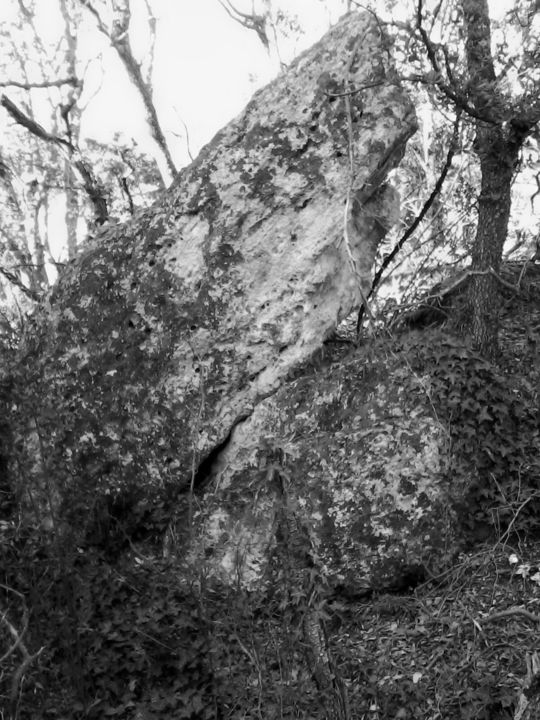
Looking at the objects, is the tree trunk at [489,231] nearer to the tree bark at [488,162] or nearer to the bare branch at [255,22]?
the tree bark at [488,162]

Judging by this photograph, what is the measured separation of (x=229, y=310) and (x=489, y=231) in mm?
1997

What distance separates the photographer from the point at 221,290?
5348 mm

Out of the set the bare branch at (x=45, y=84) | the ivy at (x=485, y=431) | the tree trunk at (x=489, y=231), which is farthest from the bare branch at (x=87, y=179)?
the ivy at (x=485, y=431)

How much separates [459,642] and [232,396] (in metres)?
2.27

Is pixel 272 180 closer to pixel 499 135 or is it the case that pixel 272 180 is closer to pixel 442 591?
pixel 499 135

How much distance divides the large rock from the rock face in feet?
0.03

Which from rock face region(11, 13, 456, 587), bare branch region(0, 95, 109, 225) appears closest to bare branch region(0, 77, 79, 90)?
bare branch region(0, 95, 109, 225)

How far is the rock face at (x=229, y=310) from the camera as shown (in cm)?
514

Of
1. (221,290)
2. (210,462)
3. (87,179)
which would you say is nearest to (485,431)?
(210,462)

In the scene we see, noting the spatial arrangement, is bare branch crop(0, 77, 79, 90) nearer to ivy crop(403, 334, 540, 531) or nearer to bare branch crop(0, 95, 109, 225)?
bare branch crop(0, 95, 109, 225)

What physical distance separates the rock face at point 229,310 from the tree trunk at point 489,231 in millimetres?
718

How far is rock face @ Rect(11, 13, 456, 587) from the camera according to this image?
5137mm

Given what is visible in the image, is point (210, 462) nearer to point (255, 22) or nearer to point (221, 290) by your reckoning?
point (221, 290)

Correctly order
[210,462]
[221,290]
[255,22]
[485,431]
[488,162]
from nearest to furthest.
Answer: [485,431], [488,162], [210,462], [221,290], [255,22]
